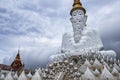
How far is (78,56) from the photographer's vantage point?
28.0m

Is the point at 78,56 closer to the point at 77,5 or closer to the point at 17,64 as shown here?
the point at 77,5

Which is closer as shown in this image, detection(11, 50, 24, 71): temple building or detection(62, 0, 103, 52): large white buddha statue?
detection(62, 0, 103, 52): large white buddha statue

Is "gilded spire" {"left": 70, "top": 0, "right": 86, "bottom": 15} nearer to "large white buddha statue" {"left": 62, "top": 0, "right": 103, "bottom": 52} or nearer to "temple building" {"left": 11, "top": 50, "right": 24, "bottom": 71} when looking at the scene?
"large white buddha statue" {"left": 62, "top": 0, "right": 103, "bottom": 52}

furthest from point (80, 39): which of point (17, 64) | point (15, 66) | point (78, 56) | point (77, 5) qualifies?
point (17, 64)

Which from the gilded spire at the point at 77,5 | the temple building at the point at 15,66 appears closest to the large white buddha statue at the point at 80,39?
the gilded spire at the point at 77,5

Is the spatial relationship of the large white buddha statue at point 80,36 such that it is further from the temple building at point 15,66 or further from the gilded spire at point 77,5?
the temple building at point 15,66

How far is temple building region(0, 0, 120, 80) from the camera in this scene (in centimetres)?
2248

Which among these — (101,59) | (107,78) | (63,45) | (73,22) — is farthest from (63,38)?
(107,78)

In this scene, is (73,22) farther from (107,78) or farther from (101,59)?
(107,78)

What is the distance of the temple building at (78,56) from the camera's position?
73.7ft

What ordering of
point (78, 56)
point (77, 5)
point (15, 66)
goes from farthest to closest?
point (15, 66) < point (77, 5) < point (78, 56)

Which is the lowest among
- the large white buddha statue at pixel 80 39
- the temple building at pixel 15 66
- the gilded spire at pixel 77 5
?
the temple building at pixel 15 66

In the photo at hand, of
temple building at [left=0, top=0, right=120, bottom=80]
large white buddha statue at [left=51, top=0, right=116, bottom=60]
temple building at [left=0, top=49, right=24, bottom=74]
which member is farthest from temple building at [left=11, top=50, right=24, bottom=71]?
large white buddha statue at [left=51, top=0, right=116, bottom=60]

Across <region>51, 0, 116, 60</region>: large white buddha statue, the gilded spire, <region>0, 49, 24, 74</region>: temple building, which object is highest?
the gilded spire
